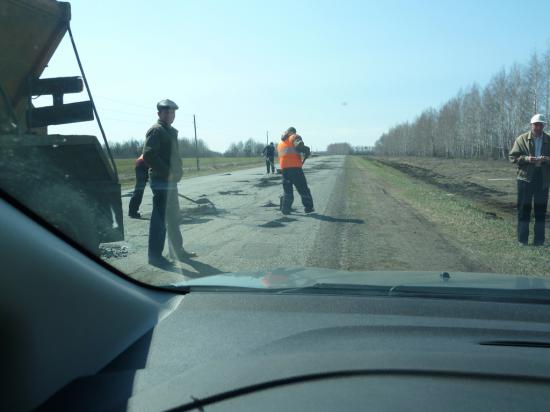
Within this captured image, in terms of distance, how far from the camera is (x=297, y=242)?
8508mm

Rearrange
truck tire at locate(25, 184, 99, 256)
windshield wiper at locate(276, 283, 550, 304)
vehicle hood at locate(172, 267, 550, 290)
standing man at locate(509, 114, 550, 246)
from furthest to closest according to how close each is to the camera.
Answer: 1. standing man at locate(509, 114, 550, 246)
2. truck tire at locate(25, 184, 99, 256)
3. vehicle hood at locate(172, 267, 550, 290)
4. windshield wiper at locate(276, 283, 550, 304)

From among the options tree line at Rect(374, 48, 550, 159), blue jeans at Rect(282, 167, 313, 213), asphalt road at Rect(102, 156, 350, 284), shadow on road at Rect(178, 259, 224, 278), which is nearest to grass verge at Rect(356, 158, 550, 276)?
asphalt road at Rect(102, 156, 350, 284)

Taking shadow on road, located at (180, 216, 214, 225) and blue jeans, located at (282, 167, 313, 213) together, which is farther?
blue jeans, located at (282, 167, 313, 213)

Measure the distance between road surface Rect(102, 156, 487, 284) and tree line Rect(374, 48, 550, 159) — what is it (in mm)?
40361

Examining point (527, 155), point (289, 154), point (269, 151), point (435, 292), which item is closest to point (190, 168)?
point (269, 151)

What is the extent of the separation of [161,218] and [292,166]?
221 inches

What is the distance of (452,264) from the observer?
7.01 metres

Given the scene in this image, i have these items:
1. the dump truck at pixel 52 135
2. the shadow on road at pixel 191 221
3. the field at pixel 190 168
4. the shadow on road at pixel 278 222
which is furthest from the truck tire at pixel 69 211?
the shadow on road at pixel 191 221

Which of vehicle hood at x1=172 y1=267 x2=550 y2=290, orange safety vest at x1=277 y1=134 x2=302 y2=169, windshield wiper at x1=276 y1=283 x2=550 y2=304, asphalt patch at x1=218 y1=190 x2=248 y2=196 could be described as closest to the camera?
windshield wiper at x1=276 y1=283 x2=550 y2=304

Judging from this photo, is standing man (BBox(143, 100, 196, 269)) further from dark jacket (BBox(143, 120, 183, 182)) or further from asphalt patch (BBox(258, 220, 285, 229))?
→ asphalt patch (BBox(258, 220, 285, 229))

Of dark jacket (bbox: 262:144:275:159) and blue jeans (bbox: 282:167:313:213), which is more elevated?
dark jacket (bbox: 262:144:275:159)

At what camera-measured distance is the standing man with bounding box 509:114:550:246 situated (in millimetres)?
8500

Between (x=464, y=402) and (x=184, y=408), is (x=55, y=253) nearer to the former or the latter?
(x=184, y=408)

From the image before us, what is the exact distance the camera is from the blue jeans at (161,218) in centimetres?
736
